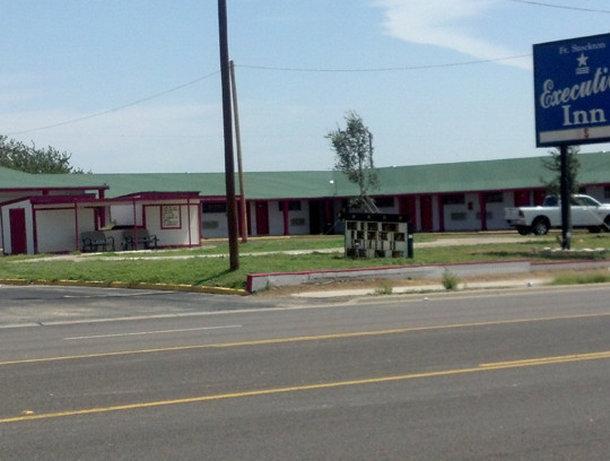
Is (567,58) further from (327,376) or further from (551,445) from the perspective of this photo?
(551,445)

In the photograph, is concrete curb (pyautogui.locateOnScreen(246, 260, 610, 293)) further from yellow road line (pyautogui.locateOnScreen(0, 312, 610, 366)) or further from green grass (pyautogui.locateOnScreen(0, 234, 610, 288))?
yellow road line (pyautogui.locateOnScreen(0, 312, 610, 366))

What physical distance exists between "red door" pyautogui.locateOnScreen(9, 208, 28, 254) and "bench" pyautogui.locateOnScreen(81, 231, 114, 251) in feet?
9.43

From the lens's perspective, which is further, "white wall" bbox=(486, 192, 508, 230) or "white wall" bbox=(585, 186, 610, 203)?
"white wall" bbox=(486, 192, 508, 230)

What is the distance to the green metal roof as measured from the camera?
64.3m

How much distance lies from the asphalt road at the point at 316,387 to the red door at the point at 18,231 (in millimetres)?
31970

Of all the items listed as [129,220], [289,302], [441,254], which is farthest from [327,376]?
[129,220]

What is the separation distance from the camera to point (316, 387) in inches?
456

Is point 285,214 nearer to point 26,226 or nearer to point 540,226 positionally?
point 540,226

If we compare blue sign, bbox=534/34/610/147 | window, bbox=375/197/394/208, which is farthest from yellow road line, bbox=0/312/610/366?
window, bbox=375/197/394/208

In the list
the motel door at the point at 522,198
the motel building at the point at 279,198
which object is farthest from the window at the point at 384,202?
the motel door at the point at 522,198

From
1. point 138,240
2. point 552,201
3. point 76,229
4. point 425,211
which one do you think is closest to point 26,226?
point 76,229

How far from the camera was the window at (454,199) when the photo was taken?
221 ft

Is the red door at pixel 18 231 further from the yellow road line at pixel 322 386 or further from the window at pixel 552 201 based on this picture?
the yellow road line at pixel 322 386

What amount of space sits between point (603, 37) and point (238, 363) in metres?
24.5
